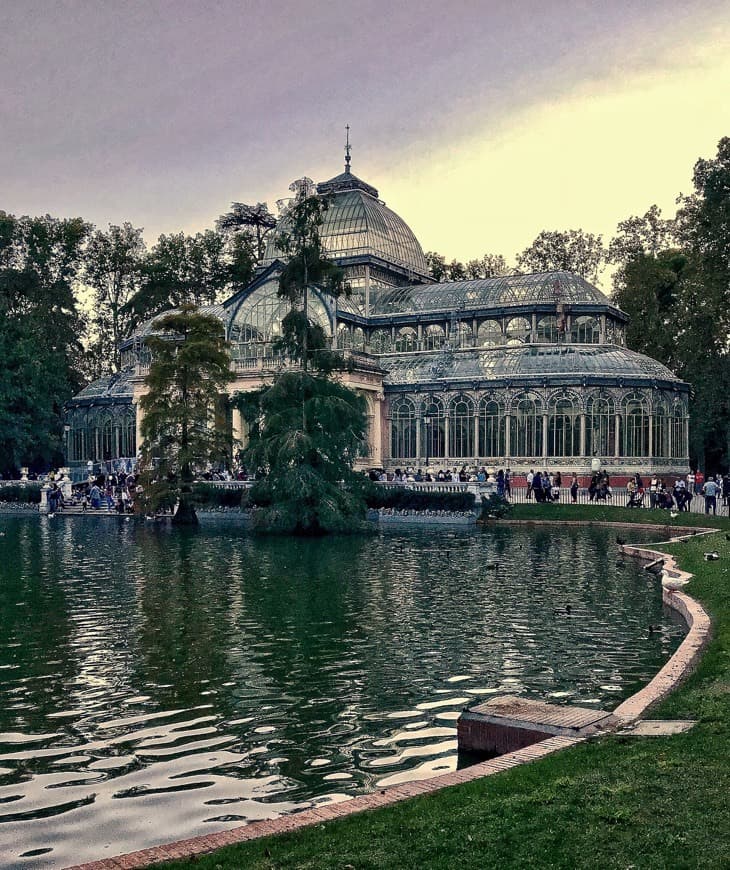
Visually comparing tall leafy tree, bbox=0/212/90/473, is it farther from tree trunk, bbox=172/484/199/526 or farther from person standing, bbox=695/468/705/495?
person standing, bbox=695/468/705/495

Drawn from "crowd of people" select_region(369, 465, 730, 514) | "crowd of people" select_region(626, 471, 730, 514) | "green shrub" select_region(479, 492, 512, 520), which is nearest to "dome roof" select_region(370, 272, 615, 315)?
"crowd of people" select_region(369, 465, 730, 514)

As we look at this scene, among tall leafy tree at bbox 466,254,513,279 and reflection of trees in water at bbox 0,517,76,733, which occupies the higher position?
tall leafy tree at bbox 466,254,513,279

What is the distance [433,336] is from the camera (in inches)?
2653

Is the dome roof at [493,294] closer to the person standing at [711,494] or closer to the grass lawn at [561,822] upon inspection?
the person standing at [711,494]

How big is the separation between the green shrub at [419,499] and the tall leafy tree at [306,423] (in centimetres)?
421

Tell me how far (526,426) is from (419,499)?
16.8 meters

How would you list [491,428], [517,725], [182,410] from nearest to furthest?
[517,725] < [182,410] < [491,428]

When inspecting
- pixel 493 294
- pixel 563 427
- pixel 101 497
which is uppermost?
pixel 493 294

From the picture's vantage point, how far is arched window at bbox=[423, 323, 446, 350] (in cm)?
6706

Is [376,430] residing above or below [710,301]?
below

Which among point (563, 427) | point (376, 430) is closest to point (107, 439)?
point (376, 430)

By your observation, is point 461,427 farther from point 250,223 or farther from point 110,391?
point 250,223

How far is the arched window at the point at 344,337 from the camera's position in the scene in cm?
6333

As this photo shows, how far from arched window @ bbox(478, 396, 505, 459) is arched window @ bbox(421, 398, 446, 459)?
2.75m
